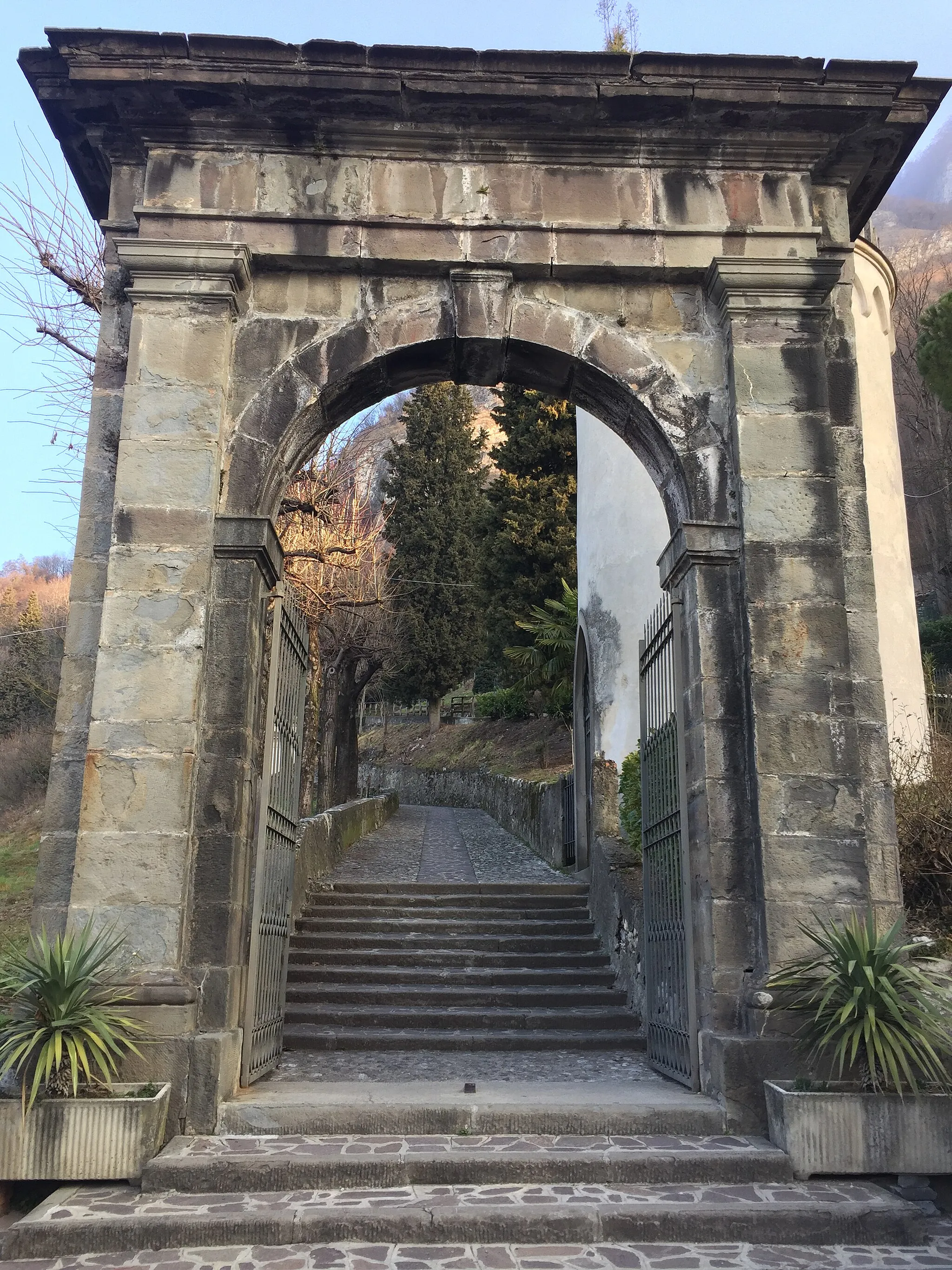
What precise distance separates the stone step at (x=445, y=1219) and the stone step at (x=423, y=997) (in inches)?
143

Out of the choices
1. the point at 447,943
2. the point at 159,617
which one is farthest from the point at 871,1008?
the point at 447,943

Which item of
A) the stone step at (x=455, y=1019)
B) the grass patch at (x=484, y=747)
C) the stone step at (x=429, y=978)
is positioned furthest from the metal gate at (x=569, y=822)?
the stone step at (x=455, y=1019)

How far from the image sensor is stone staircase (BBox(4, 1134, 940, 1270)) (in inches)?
151

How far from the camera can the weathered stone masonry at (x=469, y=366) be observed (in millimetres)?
5191

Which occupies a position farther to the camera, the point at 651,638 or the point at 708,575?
the point at 651,638

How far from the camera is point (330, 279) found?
6.00 meters

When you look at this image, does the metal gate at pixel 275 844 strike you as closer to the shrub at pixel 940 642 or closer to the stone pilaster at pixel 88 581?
the stone pilaster at pixel 88 581

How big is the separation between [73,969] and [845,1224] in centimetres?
328

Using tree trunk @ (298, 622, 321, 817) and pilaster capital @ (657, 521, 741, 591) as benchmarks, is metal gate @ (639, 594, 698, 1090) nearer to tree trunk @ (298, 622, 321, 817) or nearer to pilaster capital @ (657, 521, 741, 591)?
pilaster capital @ (657, 521, 741, 591)

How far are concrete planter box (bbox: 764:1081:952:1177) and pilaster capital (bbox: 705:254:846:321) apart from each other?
4.04m

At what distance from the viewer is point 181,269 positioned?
5801 mm

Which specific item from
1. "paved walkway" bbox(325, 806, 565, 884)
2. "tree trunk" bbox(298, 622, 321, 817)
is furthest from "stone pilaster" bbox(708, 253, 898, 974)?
"tree trunk" bbox(298, 622, 321, 817)

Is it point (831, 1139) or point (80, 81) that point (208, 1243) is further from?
point (80, 81)

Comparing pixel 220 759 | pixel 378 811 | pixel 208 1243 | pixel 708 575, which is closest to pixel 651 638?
pixel 708 575
